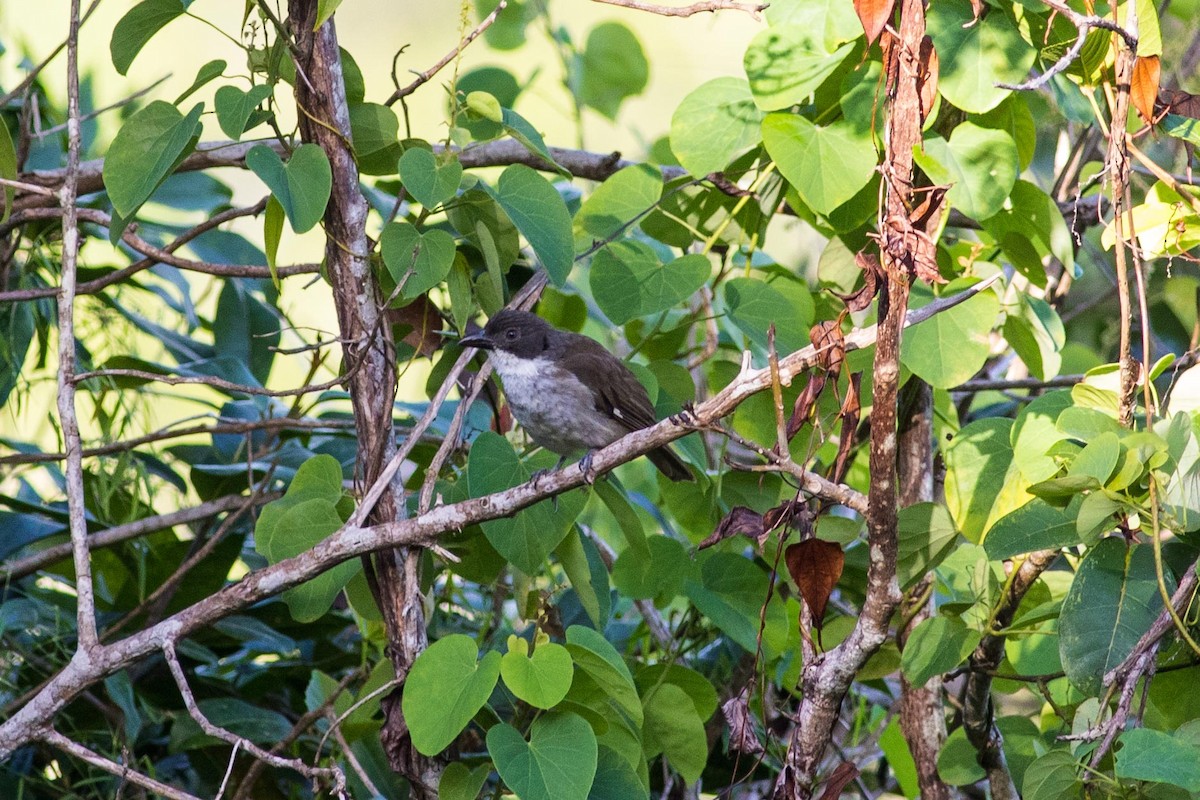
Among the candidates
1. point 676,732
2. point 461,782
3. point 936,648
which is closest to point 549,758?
point 461,782

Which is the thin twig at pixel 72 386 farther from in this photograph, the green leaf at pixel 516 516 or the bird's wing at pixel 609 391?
the bird's wing at pixel 609 391

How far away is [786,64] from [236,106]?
4.06 ft

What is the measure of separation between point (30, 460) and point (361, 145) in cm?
118

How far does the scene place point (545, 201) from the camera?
2.55m

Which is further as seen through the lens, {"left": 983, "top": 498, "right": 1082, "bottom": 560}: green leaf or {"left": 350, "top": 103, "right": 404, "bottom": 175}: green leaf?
{"left": 350, "top": 103, "right": 404, "bottom": 175}: green leaf

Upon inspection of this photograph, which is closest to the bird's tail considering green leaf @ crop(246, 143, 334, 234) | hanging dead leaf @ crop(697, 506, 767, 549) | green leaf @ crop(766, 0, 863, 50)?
hanging dead leaf @ crop(697, 506, 767, 549)

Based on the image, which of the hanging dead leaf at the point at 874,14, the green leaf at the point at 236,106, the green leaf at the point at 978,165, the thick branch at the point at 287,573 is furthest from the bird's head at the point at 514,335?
the hanging dead leaf at the point at 874,14

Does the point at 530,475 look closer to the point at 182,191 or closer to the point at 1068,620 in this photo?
the point at 1068,620

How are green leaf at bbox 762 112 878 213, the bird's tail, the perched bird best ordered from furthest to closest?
the perched bird < the bird's tail < green leaf at bbox 762 112 878 213

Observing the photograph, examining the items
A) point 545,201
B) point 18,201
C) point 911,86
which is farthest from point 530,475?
point 18,201

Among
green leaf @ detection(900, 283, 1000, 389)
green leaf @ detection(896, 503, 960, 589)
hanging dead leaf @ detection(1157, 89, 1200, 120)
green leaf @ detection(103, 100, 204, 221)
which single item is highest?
green leaf @ detection(103, 100, 204, 221)

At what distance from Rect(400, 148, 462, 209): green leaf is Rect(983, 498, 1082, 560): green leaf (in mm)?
1272

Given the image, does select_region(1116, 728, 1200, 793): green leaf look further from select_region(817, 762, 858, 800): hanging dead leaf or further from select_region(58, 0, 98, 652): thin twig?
select_region(58, 0, 98, 652): thin twig

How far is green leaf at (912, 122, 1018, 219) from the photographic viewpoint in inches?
103
